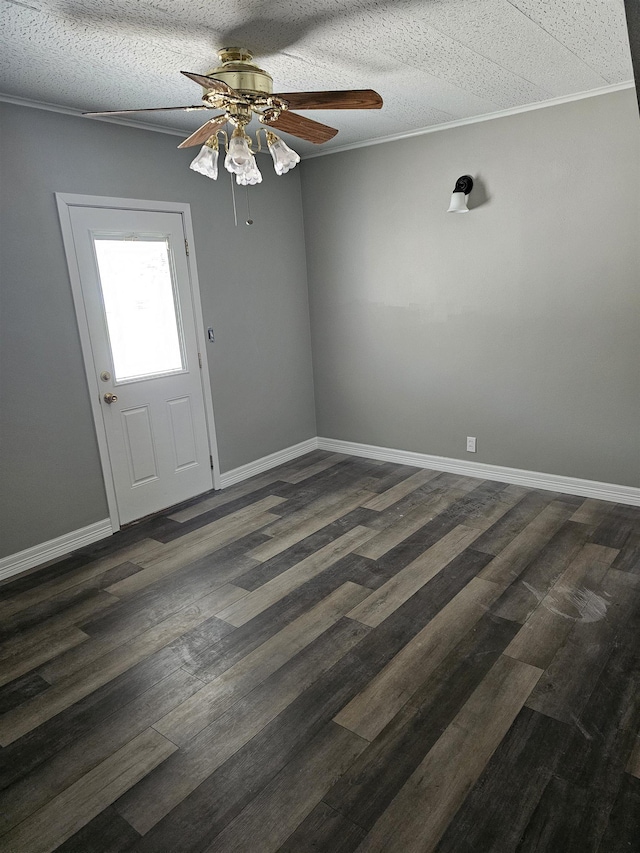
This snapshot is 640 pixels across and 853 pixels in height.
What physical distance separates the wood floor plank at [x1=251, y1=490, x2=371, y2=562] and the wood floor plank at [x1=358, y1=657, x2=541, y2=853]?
1507 mm

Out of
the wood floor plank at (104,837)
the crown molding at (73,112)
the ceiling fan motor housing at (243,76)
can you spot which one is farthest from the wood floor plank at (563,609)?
the crown molding at (73,112)

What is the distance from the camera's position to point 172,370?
395 cm

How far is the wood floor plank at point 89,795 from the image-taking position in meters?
1.66

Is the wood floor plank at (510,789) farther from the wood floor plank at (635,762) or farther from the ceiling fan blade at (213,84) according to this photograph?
the ceiling fan blade at (213,84)

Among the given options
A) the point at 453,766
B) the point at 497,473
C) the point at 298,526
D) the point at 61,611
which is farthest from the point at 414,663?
the point at 497,473

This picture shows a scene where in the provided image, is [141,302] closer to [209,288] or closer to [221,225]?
[209,288]

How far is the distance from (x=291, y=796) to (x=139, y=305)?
299 centimetres

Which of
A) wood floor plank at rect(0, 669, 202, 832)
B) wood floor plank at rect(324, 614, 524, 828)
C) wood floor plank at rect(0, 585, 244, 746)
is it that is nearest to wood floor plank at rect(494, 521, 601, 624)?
wood floor plank at rect(324, 614, 524, 828)

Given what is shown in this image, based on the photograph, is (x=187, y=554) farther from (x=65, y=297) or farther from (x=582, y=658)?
(x=582, y=658)

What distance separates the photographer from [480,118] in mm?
3717

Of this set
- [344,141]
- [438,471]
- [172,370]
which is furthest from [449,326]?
[172,370]

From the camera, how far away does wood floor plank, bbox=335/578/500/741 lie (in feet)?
6.69

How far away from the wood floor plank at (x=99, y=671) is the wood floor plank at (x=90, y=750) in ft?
0.70

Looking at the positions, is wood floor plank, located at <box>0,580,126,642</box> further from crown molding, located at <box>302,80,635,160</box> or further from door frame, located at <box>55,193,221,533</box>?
crown molding, located at <box>302,80,635,160</box>
